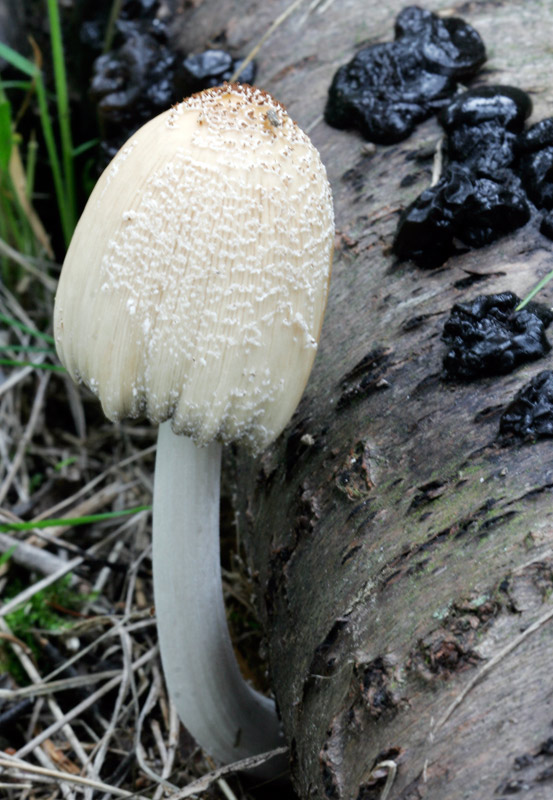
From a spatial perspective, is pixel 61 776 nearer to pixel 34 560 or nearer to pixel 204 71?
pixel 34 560

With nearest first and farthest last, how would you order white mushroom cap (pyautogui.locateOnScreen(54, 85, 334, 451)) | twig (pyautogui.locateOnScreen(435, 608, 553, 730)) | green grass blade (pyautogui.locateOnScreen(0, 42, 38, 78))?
1. twig (pyautogui.locateOnScreen(435, 608, 553, 730))
2. white mushroom cap (pyautogui.locateOnScreen(54, 85, 334, 451))
3. green grass blade (pyautogui.locateOnScreen(0, 42, 38, 78))

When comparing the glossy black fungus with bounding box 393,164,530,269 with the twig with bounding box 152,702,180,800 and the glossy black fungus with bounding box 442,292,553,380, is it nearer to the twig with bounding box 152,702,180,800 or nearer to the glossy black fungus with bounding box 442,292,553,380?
the glossy black fungus with bounding box 442,292,553,380

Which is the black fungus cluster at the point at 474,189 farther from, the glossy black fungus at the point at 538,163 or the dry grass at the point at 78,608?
the dry grass at the point at 78,608

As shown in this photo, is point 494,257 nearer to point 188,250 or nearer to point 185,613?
point 188,250

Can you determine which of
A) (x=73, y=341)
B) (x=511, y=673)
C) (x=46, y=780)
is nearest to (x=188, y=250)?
(x=73, y=341)

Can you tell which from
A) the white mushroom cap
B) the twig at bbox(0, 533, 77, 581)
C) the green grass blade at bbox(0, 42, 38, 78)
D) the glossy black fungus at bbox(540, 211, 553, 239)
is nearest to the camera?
the white mushroom cap

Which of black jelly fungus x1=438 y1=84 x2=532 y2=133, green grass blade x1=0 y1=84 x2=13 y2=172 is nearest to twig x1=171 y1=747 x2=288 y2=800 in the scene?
black jelly fungus x1=438 y1=84 x2=532 y2=133
